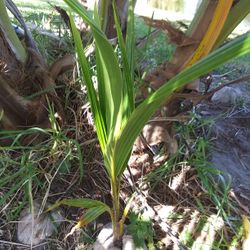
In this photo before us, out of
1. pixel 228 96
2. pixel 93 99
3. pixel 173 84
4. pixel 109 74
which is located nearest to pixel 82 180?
pixel 93 99

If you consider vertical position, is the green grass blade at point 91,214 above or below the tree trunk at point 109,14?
below

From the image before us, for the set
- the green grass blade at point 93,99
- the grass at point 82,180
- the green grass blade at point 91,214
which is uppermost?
the green grass blade at point 93,99

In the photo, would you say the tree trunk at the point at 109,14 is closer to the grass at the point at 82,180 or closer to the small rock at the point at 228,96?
the grass at the point at 82,180

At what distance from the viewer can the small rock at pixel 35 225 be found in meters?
1.02

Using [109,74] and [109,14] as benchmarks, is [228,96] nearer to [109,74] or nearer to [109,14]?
[109,14]

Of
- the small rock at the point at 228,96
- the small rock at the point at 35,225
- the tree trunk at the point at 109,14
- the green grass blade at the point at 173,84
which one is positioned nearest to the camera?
the green grass blade at the point at 173,84

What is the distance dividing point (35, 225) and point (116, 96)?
0.51 m

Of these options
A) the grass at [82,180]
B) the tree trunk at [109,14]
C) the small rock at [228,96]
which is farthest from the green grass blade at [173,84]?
the small rock at [228,96]

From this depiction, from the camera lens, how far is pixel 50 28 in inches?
62.0

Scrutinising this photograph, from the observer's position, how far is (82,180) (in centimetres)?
111

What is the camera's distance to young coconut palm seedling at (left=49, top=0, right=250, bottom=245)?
0.56 metres

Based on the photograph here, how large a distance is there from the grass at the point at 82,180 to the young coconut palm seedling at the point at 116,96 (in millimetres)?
233

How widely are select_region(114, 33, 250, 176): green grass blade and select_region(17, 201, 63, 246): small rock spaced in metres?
0.38

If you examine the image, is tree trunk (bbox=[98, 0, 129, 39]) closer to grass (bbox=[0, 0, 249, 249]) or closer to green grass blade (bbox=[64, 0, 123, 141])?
grass (bbox=[0, 0, 249, 249])
